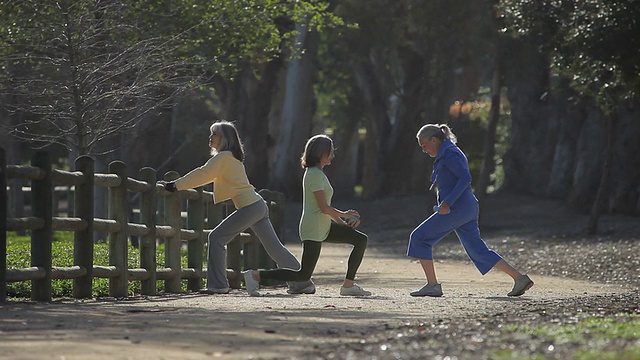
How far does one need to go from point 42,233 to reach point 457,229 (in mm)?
4172

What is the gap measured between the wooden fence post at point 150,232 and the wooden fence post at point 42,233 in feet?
6.43

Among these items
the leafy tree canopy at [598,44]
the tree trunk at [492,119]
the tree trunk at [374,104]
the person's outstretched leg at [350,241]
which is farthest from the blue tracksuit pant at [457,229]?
the tree trunk at [374,104]

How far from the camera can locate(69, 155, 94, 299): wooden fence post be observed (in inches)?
507

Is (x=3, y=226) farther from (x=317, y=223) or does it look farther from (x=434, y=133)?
(x=434, y=133)

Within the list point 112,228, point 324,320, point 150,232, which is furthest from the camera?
point 150,232

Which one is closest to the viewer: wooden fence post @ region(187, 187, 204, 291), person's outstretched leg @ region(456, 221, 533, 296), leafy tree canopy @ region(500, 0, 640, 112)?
person's outstretched leg @ region(456, 221, 533, 296)

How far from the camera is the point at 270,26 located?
23297mm

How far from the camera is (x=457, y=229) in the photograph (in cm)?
1406

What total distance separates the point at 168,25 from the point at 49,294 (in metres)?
10.8

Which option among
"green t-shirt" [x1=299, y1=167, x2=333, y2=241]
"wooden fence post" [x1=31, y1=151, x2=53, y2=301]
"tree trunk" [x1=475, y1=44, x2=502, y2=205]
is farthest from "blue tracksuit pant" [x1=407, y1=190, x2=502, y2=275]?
"tree trunk" [x1=475, y1=44, x2=502, y2=205]

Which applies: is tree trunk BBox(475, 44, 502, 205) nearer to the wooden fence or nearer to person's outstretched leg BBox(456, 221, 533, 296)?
the wooden fence

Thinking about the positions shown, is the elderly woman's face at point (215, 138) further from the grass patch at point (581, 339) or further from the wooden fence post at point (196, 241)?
the grass patch at point (581, 339)

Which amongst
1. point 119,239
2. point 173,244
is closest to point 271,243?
point 173,244

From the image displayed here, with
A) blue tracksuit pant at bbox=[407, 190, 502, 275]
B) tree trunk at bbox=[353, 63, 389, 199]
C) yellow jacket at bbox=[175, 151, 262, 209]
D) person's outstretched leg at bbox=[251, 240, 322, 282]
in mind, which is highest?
tree trunk at bbox=[353, 63, 389, 199]
